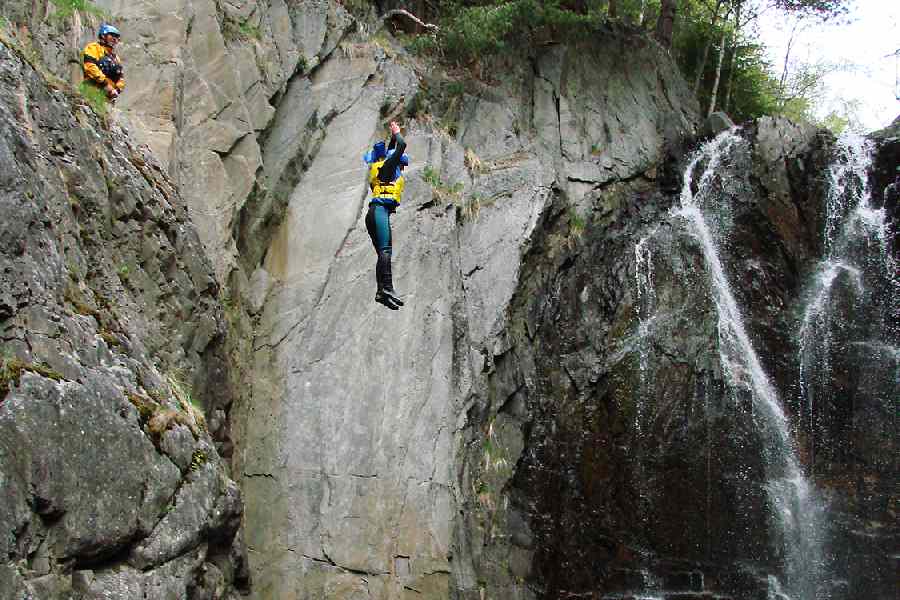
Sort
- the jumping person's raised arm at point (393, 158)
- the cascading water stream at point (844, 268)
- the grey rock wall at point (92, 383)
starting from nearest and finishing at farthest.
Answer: the grey rock wall at point (92, 383)
the jumping person's raised arm at point (393, 158)
the cascading water stream at point (844, 268)

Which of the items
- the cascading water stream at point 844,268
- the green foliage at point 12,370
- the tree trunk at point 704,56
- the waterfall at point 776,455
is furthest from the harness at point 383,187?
the tree trunk at point 704,56

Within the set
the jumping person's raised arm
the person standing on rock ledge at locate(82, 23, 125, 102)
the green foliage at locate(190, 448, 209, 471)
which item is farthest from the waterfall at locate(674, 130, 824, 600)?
the person standing on rock ledge at locate(82, 23, 125, 102)

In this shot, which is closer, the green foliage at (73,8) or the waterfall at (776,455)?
the green foliage at (73,8)

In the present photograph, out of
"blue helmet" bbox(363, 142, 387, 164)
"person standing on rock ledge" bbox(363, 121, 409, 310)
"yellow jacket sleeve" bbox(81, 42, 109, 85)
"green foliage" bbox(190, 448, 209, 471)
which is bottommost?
"green foliage" bbox(190, 448, 209, 471)

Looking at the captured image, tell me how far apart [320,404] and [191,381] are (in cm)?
285

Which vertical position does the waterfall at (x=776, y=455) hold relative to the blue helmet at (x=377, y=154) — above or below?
below

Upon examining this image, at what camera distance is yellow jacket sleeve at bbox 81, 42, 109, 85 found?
33.8 feet

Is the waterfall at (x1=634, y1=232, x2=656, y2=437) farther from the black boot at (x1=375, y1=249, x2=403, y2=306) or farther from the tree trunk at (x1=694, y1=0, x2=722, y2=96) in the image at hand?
the tree trunk at (x1=694, y1=0, x2=722, y2=96)

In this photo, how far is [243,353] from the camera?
43.6 feet

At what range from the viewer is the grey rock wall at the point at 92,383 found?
596cm

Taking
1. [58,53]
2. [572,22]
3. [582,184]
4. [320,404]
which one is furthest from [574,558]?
[572,22]

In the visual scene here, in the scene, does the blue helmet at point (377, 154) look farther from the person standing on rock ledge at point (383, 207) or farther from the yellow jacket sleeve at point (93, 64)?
the yellow jacket sleeve at point (93, 64)

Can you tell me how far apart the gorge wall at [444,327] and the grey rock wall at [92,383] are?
7 cm

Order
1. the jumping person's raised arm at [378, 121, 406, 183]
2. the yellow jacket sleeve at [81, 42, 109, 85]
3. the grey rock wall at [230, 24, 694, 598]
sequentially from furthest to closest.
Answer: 1. the grey rock wall at [230, 24, 694, 598]
2. the yellow jacket sleeve at [81, 42, 109, 85]
3. the jumping person's raised arm at [378, 121, 406, 183]
